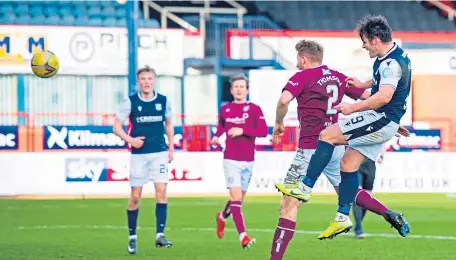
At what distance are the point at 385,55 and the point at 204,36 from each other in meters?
26.9

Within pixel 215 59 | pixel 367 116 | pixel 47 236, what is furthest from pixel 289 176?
pixel 215 59

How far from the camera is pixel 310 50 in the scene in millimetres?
10266

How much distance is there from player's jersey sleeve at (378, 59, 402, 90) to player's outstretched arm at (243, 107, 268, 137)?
14.6 ft

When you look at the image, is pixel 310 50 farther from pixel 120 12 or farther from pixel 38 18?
pixel 120 12

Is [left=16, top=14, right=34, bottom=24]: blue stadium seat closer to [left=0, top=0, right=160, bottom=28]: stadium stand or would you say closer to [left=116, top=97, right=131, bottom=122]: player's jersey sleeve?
[left=0, top=0, right=160, bottom=28]: stadium stand

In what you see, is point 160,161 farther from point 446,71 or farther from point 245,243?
point 446,71

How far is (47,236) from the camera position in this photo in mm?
14992

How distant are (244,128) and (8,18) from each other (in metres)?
21.8

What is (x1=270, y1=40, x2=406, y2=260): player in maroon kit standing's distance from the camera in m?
9.99

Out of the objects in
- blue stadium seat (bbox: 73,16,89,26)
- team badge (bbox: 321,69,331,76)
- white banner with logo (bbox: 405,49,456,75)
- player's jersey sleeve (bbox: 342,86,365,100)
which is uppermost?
blue stadium seat (bbox: 73,16,89,26)

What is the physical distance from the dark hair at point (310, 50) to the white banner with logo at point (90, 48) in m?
24.0

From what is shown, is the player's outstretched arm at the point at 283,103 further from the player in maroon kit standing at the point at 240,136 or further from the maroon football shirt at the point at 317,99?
the player in maroon kit standing at the point at 240,136

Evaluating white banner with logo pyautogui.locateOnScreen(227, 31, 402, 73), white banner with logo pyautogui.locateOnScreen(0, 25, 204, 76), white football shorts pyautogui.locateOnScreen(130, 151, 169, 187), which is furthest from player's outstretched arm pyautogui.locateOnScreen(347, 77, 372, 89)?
white banner with logo pyautogui.locateOnScreen(227, 31, 402, 73)

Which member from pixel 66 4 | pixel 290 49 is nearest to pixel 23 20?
pixel 66 4
